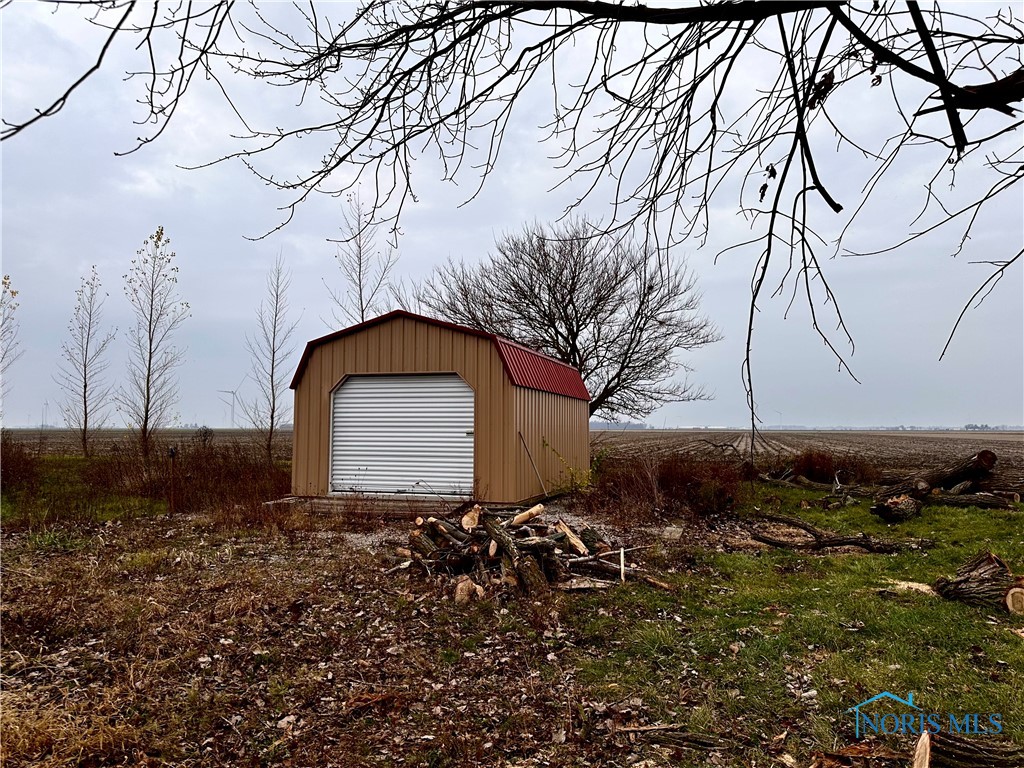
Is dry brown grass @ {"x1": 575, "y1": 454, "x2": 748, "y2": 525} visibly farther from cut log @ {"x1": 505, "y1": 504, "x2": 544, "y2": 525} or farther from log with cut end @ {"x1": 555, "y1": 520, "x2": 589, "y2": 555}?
log with cut end @ {"x1": 555, "y1": 520, "x2": 589, "y2": 555}

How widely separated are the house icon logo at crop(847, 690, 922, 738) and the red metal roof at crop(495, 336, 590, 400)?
878 centimetres

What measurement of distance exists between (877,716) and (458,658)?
9.15 feet

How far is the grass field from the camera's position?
359cm

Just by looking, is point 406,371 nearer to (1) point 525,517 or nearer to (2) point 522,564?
(1) point 525,517

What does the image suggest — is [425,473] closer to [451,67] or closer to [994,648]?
[994,648]

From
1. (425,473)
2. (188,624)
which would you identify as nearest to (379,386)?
(425,473)

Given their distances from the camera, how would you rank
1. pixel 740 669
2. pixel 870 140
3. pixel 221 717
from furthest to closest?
pixel 740 669
pixel 221 717
pixel 870 140

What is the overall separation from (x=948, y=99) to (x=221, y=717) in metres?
4.69

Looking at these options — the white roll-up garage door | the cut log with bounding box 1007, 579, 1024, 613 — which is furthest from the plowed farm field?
the white roll-up garage door

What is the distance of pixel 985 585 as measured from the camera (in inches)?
230

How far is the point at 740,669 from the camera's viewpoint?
4.56 m

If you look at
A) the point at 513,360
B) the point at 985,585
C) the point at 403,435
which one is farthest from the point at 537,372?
the point at 985,585

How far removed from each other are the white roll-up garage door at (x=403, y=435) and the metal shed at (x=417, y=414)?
0.07 ft

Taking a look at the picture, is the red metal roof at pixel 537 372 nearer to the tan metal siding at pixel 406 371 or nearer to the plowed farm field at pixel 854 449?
the tan metal siding at pixel 406 371
